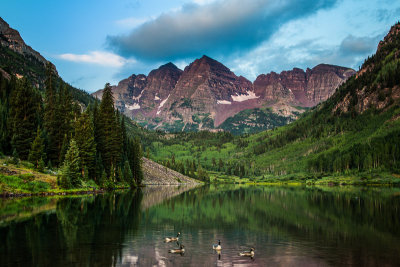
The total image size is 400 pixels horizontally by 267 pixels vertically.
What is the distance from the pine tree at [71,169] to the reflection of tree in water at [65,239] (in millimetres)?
39527

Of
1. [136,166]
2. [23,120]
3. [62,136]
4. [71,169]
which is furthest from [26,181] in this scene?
[136,166]

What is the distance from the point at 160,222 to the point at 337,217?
2790 cm

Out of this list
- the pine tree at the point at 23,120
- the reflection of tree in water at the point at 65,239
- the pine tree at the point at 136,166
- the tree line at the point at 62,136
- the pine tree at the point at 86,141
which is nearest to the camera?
the reflection of tree in water at the point at 65,239

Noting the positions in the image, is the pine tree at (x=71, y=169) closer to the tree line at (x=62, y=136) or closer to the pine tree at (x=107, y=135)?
the tree line at (x=62, y=136)

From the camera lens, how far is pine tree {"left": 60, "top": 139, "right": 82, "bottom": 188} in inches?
3322

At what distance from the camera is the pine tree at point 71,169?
3322 inches

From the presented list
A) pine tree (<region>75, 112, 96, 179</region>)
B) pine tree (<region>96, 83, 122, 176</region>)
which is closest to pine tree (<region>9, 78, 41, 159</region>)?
pine tree (<region>75, 112, 96, 179</region>)

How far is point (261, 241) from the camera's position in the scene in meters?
33.2

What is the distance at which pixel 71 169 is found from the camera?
88.9m

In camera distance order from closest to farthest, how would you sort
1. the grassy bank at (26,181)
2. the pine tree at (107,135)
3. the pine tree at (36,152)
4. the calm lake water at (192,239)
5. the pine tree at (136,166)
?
the calm lake water at (192,239), the grassy bank at (26,181), the pine tree at (36,152), the pine tree at (107,135), the pine tree at (136,166)

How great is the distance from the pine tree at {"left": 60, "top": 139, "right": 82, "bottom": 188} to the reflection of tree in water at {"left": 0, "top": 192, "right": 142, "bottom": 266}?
130ft

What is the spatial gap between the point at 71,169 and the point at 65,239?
62.1 m

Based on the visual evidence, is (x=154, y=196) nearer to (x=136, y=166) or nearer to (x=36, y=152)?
(x=36, y=152)

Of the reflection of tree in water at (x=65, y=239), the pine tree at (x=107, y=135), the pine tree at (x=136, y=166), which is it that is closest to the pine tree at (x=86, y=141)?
the pine tree at (x=107, y=135)
